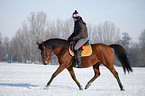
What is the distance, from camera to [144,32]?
4888 cm

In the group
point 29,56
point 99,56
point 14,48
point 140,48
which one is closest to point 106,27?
point 140,48

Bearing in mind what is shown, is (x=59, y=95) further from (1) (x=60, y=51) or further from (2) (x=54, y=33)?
(2) (x=54, y=33)

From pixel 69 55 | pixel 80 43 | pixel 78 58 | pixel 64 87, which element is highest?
pixel 80 43

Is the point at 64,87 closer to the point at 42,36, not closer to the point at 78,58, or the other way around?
the point at 78,58

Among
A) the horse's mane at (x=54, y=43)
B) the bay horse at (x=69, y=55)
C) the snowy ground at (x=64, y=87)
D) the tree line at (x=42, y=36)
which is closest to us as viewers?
the snowy ground at (x=64, y=87)

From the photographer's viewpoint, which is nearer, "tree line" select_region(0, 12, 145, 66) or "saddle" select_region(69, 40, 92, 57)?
"saddle" select_region(69, 40, 92, 57)

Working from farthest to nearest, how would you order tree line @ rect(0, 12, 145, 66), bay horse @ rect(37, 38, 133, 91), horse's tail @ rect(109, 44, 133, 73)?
tree line @ rect(0, 12, 145, 66) → horse's tail @ rect(109, 44, 133, 73) → bay horse @ rect(37, 38, 133, 91)

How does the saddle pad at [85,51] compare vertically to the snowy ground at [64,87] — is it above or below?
above

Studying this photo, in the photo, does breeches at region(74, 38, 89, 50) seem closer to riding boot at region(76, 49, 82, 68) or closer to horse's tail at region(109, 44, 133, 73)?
riding boot at region(76, 49, 82, 68)

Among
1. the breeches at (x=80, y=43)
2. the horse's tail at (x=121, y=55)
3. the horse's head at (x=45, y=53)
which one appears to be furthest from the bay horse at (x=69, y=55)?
the horse's tail at (x=121, y=55)

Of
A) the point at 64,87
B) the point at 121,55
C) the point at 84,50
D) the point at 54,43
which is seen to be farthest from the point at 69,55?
the point at 121,55

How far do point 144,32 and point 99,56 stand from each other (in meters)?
46.7

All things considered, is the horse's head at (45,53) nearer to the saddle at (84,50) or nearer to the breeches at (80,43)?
the saddle at (84,50)

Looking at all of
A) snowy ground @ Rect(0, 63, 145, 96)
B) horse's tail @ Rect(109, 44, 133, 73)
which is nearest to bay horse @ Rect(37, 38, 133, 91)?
horse's tail @ Rect(109, 44, 133, 73)
